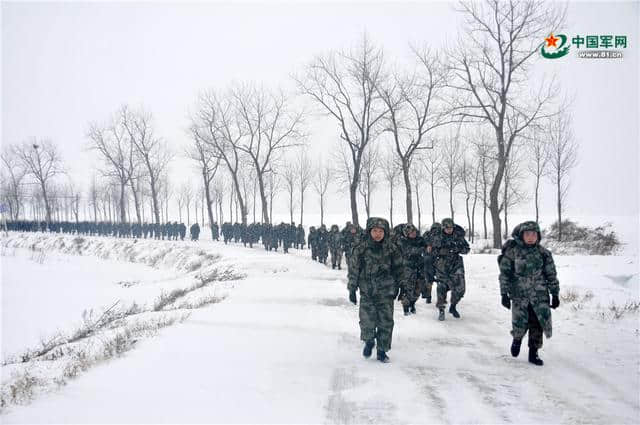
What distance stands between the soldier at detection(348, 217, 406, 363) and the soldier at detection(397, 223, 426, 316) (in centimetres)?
306

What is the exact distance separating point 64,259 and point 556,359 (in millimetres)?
33589

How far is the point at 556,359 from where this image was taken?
5445 millimetres

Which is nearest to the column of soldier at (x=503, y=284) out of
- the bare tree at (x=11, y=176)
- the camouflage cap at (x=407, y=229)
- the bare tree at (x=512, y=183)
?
the camouflage cap at (x=407, y=229)

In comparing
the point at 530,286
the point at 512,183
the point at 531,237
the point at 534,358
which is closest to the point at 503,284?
the point at 530,286

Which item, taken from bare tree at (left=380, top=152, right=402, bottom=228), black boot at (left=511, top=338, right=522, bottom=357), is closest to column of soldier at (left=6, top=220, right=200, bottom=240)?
bare tree at (left=380, top=152, right=402, bottom=228)

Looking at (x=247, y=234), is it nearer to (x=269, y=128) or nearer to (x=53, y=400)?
(x=269, y=128)

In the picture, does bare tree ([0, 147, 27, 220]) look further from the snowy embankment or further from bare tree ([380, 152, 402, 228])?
bare tree ([380, 152, 402, 228])

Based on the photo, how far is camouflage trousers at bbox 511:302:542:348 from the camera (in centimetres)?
525

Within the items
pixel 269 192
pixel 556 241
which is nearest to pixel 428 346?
pixel 556 241

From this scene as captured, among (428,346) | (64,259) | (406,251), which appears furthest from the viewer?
(64,259)

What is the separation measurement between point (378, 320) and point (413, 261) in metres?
3.62

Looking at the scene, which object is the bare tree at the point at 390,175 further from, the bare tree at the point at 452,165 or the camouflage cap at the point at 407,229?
the camouflage cap at the point at 407,229

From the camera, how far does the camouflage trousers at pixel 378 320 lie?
529cm

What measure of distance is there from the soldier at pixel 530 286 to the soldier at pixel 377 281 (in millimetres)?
1577
